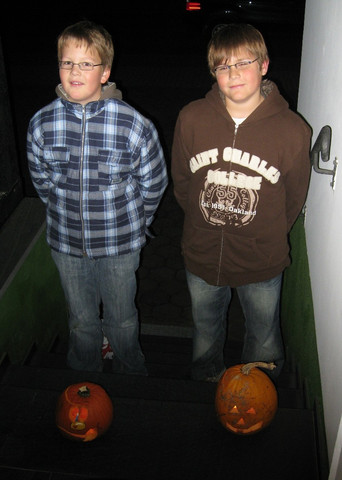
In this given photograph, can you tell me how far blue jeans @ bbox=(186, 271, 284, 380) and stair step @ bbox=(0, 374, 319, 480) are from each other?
18.5 inches

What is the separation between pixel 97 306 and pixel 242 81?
143 centimetres

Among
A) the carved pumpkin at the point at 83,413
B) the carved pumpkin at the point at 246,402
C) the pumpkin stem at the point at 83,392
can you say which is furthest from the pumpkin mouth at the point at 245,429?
the pumpkin stem at the point at 83,392

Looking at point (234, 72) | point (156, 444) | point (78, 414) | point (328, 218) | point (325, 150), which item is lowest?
point (156, 444)

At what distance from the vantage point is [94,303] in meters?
3.04

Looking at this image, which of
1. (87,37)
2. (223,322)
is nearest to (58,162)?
(87,37)

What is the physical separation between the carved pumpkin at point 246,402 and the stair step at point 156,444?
7cm

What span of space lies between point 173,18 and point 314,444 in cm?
1373

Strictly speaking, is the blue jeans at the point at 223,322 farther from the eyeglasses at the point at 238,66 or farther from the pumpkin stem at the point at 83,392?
the eyeglasses at the point at 238,66

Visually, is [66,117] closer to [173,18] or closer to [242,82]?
[242,82]

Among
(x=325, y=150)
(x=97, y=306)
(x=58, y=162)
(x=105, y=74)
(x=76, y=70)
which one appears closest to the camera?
(x=325, y=150)

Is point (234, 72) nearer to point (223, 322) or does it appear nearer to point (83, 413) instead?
point (223, 322)

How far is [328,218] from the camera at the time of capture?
253cm

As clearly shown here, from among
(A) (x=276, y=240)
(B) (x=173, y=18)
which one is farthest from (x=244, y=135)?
(B) (x=173, y=18)

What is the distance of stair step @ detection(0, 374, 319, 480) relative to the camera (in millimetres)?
2328
